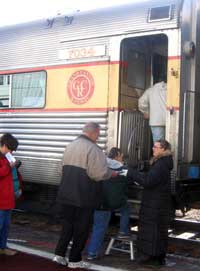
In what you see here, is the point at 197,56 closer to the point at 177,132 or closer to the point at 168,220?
the point at 177,132

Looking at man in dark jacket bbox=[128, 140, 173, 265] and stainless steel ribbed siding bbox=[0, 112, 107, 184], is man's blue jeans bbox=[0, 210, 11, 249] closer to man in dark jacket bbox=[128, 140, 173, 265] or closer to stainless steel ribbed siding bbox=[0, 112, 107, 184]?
man in dark jacket bbox=[128, 140, 173, 265]

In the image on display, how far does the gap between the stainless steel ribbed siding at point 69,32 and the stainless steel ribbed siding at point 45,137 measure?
0.88 meters

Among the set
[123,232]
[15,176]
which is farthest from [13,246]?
[123,232]

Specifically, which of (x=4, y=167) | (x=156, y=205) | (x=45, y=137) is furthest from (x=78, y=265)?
(x=45, y=137)

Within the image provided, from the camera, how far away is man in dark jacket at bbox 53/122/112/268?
5344mm

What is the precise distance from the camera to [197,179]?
7.06 meters

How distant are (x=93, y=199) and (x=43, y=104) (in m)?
2.89

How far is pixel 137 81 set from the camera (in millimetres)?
7809

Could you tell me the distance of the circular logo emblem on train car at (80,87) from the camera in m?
7.35

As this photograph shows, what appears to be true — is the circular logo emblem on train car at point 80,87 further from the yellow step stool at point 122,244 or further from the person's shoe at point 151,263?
the person's shoe at point 151,263

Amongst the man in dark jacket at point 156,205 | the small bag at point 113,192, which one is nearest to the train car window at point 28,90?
the small bag at point 113,192

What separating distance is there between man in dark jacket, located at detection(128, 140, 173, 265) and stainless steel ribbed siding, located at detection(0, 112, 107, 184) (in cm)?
165

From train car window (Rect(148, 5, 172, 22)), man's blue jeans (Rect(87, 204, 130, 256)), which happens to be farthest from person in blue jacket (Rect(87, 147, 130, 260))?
train car window (Rect(148, 5, 172, 22))

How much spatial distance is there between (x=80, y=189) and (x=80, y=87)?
2475mm
